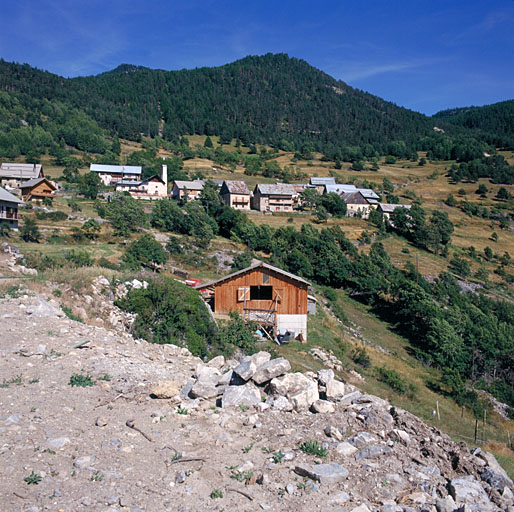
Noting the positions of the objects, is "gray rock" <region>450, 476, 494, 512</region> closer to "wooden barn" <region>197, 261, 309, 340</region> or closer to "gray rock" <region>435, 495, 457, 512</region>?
"gray rock" <region>435, 495, 457, 512</region>

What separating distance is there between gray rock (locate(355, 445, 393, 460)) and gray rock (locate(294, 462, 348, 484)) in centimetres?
63

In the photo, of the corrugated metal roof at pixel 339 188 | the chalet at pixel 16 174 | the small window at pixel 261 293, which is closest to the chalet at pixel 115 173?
the chalet at pixel 16 174

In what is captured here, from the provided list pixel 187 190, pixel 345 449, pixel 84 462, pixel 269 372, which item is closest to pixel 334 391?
pixel 269 372

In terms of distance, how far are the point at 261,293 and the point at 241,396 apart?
722 inches

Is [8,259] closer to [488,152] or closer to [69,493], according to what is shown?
[69,493]

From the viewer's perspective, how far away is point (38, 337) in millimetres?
10602

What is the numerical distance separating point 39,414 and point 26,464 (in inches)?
59.8

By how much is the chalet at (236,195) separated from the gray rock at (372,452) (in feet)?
244

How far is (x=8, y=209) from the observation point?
131 ft

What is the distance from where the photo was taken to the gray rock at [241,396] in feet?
26.5

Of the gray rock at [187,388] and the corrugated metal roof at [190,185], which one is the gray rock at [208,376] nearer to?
the gray rock at [187,388]

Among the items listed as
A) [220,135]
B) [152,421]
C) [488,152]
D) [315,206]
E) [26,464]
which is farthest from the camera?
[220,135]

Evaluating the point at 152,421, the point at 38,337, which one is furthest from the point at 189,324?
the point at 152,421

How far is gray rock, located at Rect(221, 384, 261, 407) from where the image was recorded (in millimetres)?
8086
